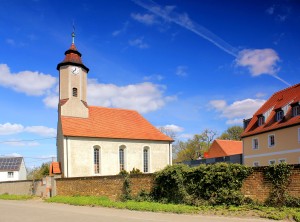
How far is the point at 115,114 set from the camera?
3972 cm

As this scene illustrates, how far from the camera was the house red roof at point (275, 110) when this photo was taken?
→ 1233 inches

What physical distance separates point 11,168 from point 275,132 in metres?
45.6

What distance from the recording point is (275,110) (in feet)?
111

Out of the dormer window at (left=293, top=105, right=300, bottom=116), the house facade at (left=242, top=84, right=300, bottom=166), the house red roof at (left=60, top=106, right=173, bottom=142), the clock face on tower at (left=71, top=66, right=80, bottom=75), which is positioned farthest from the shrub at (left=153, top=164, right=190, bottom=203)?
the clock face on tower at (left=71, top=66, right=80, bottom=75)

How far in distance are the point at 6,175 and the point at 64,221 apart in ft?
165

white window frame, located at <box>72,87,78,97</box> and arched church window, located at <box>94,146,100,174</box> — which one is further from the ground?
white window frame, located at <box>72,87,78,97</box>

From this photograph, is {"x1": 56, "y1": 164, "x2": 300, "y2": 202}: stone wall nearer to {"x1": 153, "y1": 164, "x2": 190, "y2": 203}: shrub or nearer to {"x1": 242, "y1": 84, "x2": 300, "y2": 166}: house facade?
{"x1": 153, "y1": 164, "x2": 190, "y2": 203}: shrub

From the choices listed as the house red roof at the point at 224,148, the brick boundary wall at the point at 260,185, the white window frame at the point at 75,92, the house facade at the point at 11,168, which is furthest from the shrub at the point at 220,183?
the house facade at the point at 11,168

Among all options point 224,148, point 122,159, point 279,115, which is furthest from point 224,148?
point 122,159

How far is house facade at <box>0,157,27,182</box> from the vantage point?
187 ft

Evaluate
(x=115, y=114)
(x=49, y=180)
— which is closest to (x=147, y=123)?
(x=115, y=114)

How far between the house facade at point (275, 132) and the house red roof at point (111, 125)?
9981mm

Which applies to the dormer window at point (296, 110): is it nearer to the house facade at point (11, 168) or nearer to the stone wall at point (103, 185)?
the stone wall at point (103, 185)

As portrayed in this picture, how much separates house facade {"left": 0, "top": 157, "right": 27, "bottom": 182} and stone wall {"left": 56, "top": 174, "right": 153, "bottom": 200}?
37.7 m
